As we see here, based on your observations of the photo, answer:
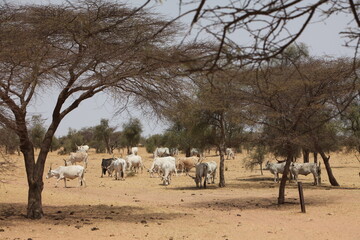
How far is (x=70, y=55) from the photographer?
13.7 m

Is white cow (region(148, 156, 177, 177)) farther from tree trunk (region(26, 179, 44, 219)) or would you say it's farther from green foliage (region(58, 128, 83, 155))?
green foliage (region(58, 128, 83, 155))

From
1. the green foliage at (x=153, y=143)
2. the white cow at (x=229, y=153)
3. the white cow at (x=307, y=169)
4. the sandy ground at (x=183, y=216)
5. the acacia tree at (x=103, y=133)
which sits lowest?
the sandy ground at (x=183, y=216)

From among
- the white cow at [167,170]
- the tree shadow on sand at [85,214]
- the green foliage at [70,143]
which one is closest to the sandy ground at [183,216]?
the tree shadow on sand at [85,214]

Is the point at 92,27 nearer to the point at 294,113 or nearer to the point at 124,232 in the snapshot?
the point at 124,232

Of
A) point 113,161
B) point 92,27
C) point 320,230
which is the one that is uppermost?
point 92,27

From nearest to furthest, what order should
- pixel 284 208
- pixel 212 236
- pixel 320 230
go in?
pixel 212 236, pixel 320 230, pixel 284 208

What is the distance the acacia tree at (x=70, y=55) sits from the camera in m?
12.4

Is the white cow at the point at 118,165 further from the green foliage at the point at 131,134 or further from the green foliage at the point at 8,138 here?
the green foliage at the point at 131,134

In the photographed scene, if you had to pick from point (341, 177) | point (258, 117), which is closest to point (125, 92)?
point (258, 117)

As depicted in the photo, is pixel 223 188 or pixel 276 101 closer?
pixel 276 101

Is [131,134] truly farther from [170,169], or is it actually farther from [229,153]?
[170,169]

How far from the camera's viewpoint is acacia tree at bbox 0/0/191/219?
40.8ft

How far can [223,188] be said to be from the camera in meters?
26.4

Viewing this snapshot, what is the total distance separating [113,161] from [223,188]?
833 cm
